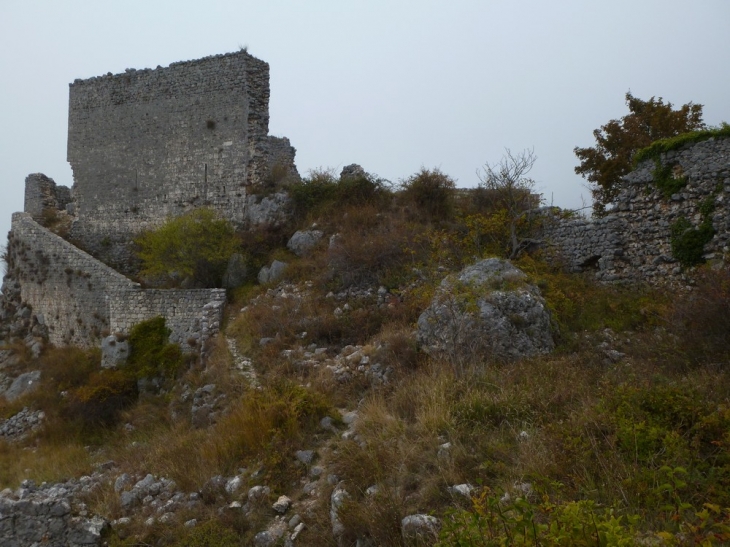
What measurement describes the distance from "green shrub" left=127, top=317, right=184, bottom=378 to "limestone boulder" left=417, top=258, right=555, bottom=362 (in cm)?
716

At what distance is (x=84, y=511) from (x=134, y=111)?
16.1 meters

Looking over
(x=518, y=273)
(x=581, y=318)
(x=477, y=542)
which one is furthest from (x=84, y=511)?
(x=581, y=318)

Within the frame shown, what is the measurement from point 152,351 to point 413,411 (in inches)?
374

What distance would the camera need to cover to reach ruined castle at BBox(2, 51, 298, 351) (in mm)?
18031

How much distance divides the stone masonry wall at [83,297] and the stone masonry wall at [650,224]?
8.55 metres

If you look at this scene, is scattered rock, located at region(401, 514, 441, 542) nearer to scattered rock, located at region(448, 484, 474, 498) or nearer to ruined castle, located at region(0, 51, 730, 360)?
scattered rock, located at region(448, 484, 474, 498)

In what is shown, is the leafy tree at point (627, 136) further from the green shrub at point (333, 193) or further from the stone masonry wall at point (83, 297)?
the stone masonry wall at point (83, 297)

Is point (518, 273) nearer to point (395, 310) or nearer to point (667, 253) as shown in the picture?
point (395, 310)

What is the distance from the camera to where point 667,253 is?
10836mm

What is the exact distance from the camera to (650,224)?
11203 millimetres

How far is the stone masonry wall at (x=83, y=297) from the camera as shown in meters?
14.0

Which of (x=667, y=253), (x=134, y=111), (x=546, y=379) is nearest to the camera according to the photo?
(x=546, y=379)

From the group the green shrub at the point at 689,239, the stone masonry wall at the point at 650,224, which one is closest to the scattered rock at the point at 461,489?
the stone masonry wall at the point at 650,224

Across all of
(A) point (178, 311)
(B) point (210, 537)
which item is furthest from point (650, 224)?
(A) point (178, 311)
